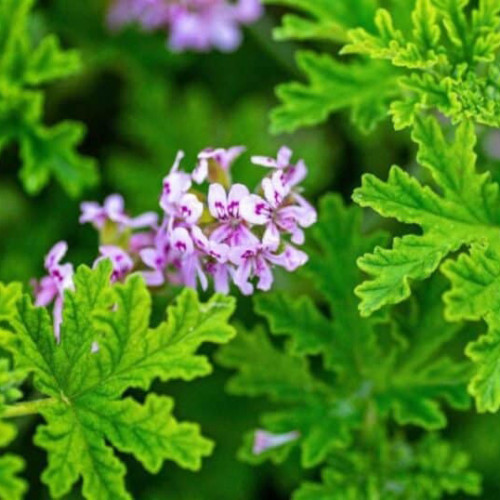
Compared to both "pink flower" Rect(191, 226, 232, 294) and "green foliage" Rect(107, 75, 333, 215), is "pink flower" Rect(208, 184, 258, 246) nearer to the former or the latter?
"pink flower" Rect(191, 226, 232, 294)

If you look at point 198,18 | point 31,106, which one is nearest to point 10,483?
point 31,106

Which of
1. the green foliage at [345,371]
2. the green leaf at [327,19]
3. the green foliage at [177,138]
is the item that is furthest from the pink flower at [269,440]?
the green foliage at [177,138]

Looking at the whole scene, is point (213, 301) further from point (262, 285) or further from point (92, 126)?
point (92, 126)

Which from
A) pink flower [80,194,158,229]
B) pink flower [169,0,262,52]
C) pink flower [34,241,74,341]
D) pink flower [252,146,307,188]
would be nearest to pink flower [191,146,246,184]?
pink flower [252,146,307,188]

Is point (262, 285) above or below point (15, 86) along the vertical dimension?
below

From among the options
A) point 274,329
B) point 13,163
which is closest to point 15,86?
point 274,329

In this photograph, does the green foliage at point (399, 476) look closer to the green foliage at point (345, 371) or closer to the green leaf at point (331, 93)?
the green foliage at point (345, 371)

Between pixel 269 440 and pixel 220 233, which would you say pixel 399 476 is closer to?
pixel 269 440
